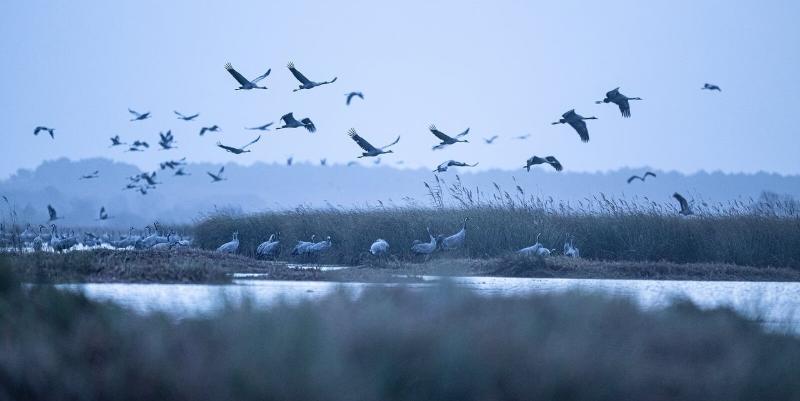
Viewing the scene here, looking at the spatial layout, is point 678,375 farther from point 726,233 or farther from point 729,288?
point 726,233

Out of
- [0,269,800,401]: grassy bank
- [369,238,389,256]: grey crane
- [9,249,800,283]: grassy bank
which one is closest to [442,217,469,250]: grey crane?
[369,238,389,256]: grey crane

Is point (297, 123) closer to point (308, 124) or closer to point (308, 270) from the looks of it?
point (308, 124)

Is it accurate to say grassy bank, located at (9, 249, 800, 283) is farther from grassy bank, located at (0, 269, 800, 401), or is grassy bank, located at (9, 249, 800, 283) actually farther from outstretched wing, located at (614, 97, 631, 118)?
grassy bank, located at (0, 269, 800, 401)

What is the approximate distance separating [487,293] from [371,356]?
3734 mm

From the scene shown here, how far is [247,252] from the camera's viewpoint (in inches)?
1145

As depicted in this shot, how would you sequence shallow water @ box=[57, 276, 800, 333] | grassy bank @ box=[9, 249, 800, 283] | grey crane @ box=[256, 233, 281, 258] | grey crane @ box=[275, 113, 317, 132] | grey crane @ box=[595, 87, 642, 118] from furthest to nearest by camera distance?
grey crane @ box=[256, 233, 281, 258]
grey crane @ box=[275, 113, 317, 132]
grey crane @ box=[595, 87, 642, 118]
grassy bank @ box=[9, 249, 800, 283]
shallow water @ box=[57, 276, 800, 333]

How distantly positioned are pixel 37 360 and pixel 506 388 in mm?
3163

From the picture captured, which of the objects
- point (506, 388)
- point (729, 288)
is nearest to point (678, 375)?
point (506, 388)

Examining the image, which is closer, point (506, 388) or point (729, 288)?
point (506, 388)

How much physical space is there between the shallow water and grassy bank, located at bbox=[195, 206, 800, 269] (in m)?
4.74

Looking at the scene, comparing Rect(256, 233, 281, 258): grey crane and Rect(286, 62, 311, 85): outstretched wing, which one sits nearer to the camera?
Rect(286, 62, 311, 85): outstretched wing

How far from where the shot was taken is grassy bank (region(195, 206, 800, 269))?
80.3 feet

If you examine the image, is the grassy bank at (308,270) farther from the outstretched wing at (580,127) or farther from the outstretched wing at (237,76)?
the outstretched wing at (237,76)

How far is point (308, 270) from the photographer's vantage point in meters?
18.8
